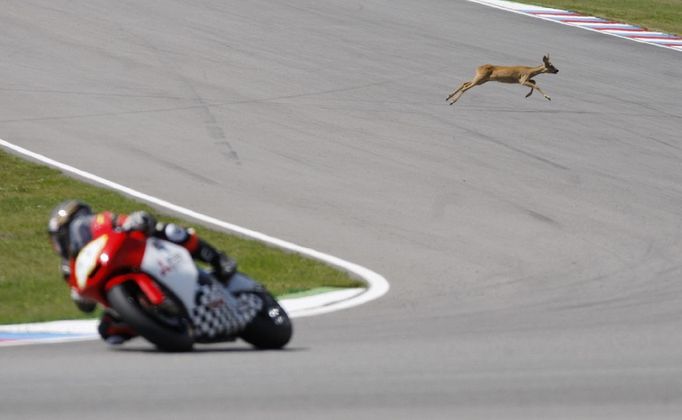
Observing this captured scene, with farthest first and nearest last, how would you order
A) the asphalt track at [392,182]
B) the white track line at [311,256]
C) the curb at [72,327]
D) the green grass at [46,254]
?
Answer: the green grass at [46,254] → the white track line at [311,256] → the curb at [72,327] → the asphalt track at [392,182]

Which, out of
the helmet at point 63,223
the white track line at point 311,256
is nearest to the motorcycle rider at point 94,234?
the helmet at point 63,223

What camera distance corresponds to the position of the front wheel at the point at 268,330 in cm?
888

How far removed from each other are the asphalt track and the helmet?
77 centimetres

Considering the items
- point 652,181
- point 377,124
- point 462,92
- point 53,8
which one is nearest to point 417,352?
point 652,181

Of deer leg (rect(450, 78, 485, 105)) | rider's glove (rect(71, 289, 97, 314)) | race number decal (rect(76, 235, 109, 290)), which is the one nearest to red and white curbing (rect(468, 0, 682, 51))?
deer leg (rect(450, 78, 485, 105))

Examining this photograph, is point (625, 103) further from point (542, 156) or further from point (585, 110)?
point (542, 156)

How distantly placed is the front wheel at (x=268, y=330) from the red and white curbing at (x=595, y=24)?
2051cm

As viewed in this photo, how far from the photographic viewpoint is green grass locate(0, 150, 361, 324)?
11.7 meters

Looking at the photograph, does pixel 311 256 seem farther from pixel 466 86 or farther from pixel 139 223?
pixel 466 86

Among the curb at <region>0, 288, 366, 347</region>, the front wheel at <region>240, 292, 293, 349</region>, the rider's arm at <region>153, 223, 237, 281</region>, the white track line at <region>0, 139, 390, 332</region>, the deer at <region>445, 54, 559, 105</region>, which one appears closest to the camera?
the rider's arm at <region>153, 223, 237, 281</region>

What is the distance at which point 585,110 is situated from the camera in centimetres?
2205

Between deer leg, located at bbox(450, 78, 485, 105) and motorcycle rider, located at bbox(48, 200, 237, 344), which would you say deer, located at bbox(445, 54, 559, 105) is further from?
motorcycle rider, located at bbox(48, 200, 237, 344)

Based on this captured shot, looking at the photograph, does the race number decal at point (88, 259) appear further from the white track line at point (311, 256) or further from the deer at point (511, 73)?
the deer at point (511, 73)

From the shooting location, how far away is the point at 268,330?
29.1ft
